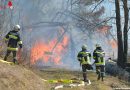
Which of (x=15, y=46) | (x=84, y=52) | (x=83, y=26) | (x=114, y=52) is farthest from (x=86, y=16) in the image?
(x=15, y=46)

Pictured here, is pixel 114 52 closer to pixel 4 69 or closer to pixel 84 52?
pixel 84 52

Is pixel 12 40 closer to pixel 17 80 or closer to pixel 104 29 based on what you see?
pixel 17 80

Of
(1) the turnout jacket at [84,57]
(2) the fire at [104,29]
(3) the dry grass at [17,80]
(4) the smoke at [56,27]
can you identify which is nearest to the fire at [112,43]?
(4) the smoke at [56,27]

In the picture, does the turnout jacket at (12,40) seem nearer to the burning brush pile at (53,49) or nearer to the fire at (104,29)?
the fire at (104,29)

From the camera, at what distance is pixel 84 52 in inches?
760

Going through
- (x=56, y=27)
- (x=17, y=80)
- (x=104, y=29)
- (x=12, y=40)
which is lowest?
(x=17, y=80)

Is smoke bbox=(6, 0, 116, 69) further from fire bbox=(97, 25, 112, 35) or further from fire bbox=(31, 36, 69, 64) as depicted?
fire bbox=(97, 25, 112, 35)

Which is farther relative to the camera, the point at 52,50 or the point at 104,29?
the point at 52,50

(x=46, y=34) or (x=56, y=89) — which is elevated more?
(x=46, y=34)

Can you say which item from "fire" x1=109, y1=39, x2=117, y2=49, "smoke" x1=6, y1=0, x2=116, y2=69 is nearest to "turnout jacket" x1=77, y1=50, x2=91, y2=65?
"smoke" x1=6, y1=0, x2=116, y2=69

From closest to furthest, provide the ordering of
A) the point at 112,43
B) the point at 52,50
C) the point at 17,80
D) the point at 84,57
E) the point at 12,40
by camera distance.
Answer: the point at 17,80, the point at 12,40, the point at 84,57, the point at 52,50, the point at 112,43

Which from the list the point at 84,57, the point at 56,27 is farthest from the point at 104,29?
the point at 84,57

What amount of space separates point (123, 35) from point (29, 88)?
665 inches

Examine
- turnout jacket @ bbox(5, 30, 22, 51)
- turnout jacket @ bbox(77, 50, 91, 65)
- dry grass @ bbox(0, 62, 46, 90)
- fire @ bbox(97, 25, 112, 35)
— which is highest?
fire @ bbox(97, 25, 112, 35)
